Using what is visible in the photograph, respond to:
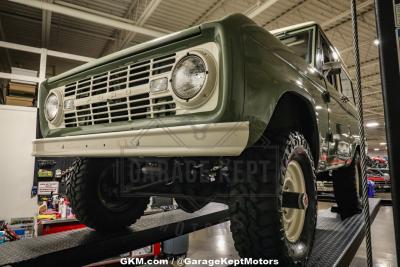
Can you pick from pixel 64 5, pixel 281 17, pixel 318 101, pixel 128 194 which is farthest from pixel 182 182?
pixel 281 17

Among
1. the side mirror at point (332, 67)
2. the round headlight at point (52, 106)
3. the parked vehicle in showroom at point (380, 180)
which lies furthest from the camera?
the parked vehicle in showroom at point (380, 180)

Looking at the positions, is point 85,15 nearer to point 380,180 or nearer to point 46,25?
point 46,25

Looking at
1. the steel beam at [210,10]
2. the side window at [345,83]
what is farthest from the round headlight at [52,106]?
the steel beam at [210,10]

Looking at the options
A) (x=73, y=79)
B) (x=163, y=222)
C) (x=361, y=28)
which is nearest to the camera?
(x=73, y=79)

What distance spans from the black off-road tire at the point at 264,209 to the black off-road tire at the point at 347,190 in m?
2.11

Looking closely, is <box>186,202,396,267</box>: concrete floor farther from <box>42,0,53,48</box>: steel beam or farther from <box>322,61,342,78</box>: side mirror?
<box>42,0,53,48</box>: steel beam

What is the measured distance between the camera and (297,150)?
1.59 meters

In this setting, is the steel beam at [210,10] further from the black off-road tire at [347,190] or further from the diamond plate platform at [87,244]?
the diamond plate platform at [87,244]

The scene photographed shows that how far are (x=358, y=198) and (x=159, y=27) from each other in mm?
6511

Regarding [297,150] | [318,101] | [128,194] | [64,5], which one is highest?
[64,5]

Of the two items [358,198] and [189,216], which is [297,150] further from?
[358,198]

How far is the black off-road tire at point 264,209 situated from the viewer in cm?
132

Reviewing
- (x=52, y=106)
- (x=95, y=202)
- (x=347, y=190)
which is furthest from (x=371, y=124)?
(x=52, y=106)

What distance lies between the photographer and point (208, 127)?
1.15 meters
